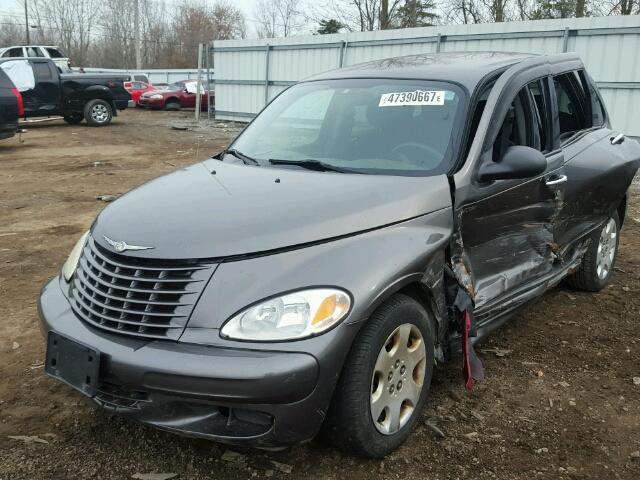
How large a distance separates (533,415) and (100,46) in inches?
2712

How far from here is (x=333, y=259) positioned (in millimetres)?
2393

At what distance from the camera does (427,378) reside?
280 cm

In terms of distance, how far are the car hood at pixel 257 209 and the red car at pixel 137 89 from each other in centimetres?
2738

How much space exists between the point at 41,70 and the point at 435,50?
11.0m

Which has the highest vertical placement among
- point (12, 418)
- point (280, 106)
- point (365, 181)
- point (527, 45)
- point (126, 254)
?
point (527, 45)

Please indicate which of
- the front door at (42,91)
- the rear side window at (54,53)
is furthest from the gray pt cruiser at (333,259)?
the rear side window at (54,53)

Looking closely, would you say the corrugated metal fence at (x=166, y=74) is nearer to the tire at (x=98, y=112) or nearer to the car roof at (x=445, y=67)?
the tire at (x=98, y=112)

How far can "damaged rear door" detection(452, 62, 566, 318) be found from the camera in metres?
3.06

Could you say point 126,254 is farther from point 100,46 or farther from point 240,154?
point 100,46

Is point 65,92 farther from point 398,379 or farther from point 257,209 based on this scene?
point 398,379

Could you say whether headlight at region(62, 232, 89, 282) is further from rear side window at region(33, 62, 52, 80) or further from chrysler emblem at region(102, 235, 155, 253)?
rear side window at region(33, 62, 52, 80)

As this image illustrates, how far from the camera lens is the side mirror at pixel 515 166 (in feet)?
9.85

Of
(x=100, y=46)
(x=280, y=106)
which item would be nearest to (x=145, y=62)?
(x=100, y=46)

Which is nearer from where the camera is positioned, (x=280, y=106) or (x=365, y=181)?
(x=365, y=181)
